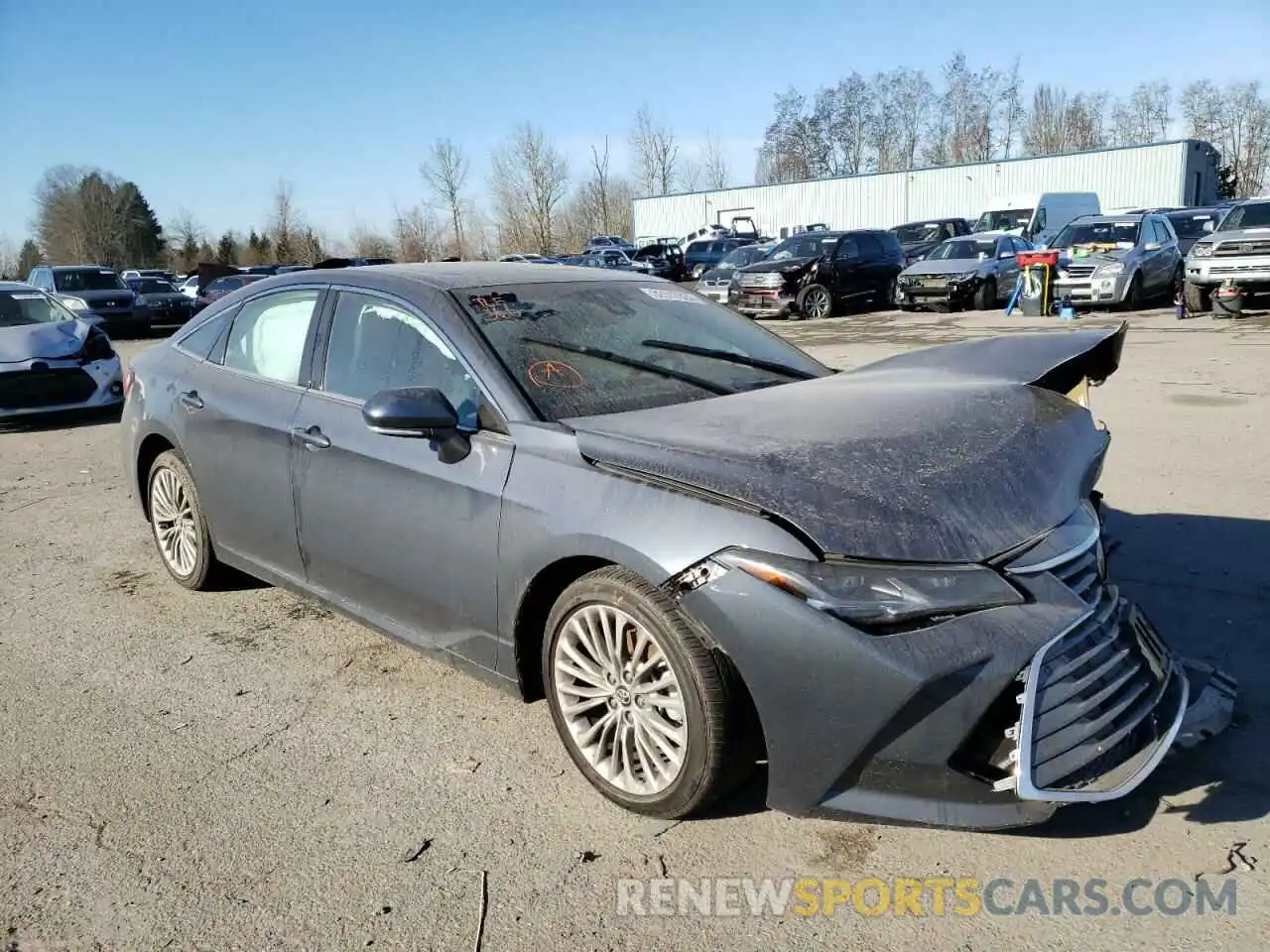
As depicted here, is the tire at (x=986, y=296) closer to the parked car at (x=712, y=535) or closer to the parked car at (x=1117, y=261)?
the parked car at (x=1117, y=261)

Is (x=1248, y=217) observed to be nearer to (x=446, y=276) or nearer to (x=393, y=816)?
(x=446, y=276)

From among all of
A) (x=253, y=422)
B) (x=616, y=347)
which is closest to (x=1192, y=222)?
(x=616, y=347)

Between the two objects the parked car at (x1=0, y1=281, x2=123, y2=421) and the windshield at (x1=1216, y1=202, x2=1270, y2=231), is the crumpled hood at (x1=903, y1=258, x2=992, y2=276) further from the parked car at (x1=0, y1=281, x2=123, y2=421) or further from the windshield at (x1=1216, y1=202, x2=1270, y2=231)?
the parked car at (x1=0, y1=281, x2=123, y2=421)

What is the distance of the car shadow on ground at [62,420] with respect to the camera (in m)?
10.5

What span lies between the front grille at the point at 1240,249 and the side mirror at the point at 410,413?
54.9ft

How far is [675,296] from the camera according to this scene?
433 cm

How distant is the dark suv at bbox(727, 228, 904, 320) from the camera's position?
20922 millimetres

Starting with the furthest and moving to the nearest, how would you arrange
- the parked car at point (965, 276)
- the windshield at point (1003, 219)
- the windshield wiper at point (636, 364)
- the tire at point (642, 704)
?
the windshield at point (1003, 219) < the parked car at point (965, 276) < the windshield wiper at point (636, 364) < the tire at point (642, 704)

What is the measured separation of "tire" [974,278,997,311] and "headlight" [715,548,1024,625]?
20076 mm

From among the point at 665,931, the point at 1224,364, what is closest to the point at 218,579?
the point at 665,931

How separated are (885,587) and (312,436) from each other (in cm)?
239

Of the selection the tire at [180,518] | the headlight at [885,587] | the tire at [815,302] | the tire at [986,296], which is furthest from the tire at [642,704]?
the tire at [986,296]

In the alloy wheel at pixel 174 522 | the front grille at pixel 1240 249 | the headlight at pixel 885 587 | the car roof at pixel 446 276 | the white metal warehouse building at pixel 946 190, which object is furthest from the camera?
the white metal warehouse building at pixel 946 190

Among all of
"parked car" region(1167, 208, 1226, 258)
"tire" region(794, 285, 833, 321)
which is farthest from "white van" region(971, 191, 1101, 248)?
"tire" region(794, 285, 833, 321)
